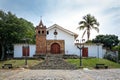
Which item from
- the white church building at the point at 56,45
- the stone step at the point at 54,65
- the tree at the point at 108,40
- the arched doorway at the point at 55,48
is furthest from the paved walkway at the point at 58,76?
the tree at the point at 108,40

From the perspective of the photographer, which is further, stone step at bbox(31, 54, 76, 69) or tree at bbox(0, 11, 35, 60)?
tree at bbox(0, 11, 35, 60)

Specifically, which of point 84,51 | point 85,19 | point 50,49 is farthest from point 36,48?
point 85,19

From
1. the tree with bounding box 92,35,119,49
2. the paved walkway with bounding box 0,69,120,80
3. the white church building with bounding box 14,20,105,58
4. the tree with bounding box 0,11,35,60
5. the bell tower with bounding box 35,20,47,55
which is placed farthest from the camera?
the tree with bounding box 92,35,119,49

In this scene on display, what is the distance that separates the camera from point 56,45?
42094 millimetres

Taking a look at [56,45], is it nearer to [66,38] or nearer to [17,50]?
[66,38]

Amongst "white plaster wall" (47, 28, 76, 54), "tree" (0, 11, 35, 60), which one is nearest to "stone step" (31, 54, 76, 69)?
"white plaster wall" (47, 28, 76, 54)

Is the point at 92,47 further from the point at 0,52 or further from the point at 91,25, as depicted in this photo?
the point at 0,52

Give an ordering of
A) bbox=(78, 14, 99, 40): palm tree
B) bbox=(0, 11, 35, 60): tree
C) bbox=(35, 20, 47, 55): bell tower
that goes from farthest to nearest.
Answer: bbox=(78, 14, 99, 40): palm tree < bbox=(35, 20, 47, 55): bell tower < bbox=(0, 11, 35, 60): tree

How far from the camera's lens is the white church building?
4156 centimetres

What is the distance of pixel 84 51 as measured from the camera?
42.8 m

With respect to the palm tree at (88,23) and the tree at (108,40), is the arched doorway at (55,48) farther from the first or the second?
the tree at (108,40)

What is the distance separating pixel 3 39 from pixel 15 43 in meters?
2.74

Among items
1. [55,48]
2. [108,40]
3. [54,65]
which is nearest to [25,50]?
[55,48]

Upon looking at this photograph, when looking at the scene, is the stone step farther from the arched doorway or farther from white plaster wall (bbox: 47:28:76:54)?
white plaster wall (bbox: 47:28:76:54)
